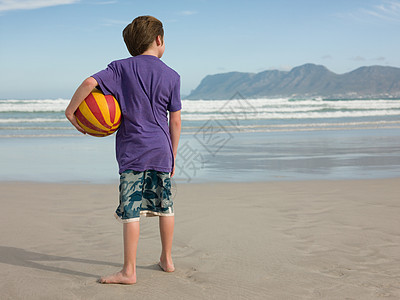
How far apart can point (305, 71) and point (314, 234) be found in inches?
6465

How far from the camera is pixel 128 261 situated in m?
3.06

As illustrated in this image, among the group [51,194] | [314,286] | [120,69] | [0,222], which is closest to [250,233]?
[314,286]

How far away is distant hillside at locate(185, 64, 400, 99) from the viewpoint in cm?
11937

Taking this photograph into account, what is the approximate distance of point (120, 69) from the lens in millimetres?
3010

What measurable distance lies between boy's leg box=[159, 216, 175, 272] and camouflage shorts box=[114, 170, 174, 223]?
5 centimetres

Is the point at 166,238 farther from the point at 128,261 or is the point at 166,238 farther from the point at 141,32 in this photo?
the point at 141,32

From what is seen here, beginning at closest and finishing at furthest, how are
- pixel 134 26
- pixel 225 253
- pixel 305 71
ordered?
pixel 134 26 < pixel 225 253 < pixel 305 71

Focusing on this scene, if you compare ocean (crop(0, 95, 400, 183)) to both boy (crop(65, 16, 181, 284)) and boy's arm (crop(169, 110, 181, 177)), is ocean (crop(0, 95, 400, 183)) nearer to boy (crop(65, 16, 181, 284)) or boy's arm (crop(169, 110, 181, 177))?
boy's arm (crop(169, 110, 181, 177))

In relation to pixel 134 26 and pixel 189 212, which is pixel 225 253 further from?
pixel 134 26

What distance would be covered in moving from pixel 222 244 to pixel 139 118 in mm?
1513

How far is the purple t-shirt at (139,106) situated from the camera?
3.01 metres

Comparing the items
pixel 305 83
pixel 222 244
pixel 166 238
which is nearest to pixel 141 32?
pixel 166 238

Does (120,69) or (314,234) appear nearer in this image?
(120,69)

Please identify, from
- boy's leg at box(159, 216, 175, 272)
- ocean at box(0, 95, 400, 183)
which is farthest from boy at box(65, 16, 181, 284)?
ocean at box(0, 95, 400, 183)
